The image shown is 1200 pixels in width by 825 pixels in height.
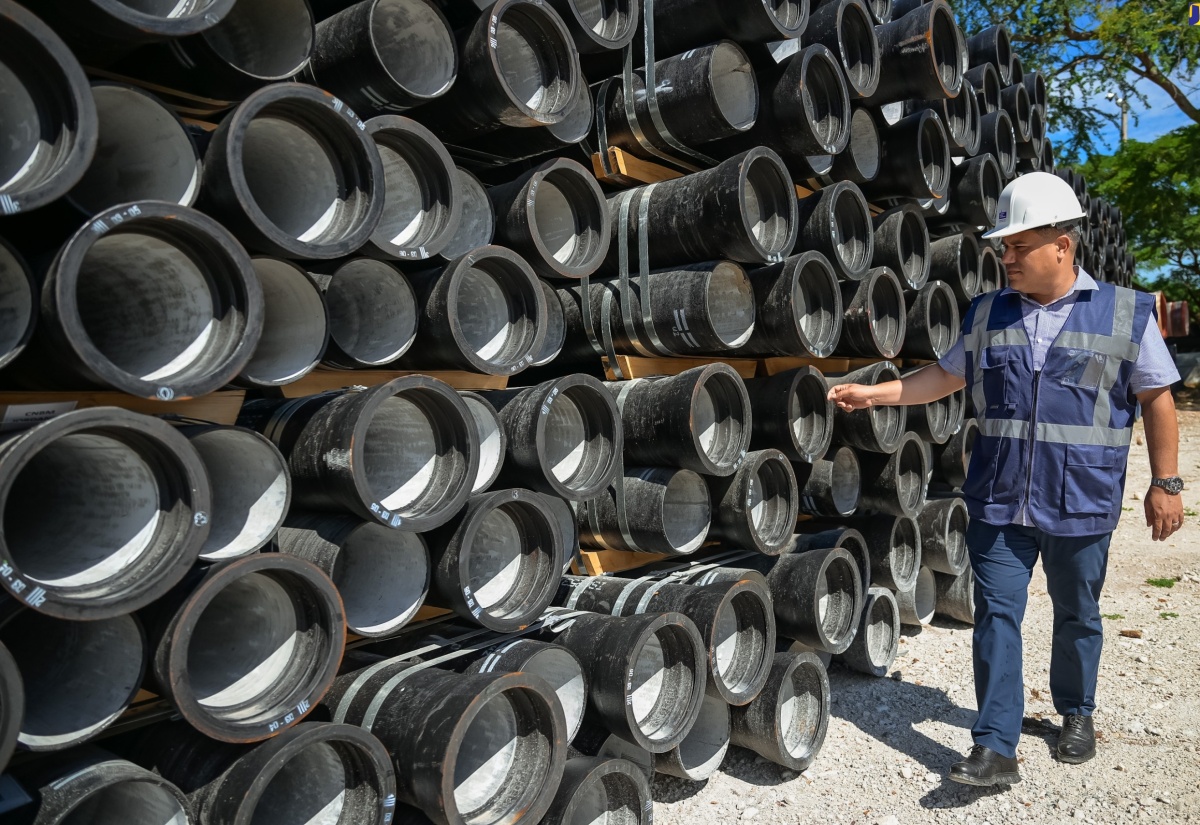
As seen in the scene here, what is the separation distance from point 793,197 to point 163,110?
247 cm

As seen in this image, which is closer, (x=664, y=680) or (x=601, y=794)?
(x=601, y=794)

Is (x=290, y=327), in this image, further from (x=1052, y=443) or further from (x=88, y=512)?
(x=1052, y=443)

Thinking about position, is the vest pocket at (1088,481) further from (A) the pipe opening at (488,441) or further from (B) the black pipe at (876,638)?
(A) the pipe opening at (488,441)

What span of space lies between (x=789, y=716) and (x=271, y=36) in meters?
2.96

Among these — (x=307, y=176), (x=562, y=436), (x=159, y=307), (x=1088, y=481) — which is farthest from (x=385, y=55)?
(x=1088, y=481)

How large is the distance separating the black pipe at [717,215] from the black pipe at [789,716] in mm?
1611

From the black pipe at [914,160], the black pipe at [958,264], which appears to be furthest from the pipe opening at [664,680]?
the black pipe at [958,264]

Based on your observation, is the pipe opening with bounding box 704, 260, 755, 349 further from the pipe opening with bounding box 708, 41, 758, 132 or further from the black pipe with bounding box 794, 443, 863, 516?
the black pipe with bounding box 794, 443, 863, 516

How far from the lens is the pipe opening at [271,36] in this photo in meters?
2.37

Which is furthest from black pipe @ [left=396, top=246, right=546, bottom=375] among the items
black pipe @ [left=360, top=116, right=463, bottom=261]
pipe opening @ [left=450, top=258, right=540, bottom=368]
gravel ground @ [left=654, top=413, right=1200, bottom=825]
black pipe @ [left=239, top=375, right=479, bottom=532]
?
gravel ground @ [left=654, top=413, right=1200, bottom=825]

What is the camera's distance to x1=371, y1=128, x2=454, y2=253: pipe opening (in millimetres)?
2682

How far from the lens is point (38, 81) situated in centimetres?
175

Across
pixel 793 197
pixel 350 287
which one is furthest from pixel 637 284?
pixel 350 287

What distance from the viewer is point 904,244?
4.84 m
